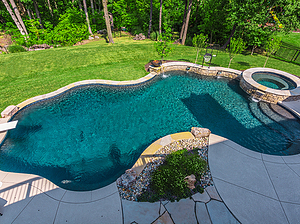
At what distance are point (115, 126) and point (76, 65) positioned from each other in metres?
10.9

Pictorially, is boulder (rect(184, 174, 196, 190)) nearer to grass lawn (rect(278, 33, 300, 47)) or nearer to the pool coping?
the pool coping

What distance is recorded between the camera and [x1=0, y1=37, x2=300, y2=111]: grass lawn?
1273 centimetres

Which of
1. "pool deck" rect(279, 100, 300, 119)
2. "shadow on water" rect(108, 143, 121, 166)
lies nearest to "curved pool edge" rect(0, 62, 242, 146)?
"pool deck" rect(279, 100, 300, 119)

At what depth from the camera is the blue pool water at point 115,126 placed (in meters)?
7.34

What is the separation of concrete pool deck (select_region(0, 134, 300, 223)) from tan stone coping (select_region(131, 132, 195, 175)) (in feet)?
4.31

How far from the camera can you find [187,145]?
25.9 feet

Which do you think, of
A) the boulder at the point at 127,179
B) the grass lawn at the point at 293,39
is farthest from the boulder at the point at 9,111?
the grass lawn at the point at 293,39

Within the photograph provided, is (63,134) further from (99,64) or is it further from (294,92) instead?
(294,92)

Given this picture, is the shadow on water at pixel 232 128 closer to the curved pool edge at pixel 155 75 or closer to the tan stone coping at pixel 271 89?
the tan stone coping at pixel 271 89

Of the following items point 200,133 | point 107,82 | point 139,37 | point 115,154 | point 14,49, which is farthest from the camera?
point 139,37

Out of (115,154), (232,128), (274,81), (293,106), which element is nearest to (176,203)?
(115,154)

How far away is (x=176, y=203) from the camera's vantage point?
5523 millimetres

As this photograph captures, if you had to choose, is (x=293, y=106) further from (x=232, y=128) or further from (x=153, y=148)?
(x=153, y=148)

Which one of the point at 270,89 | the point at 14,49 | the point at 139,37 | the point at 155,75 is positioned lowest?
the point at 155,75
